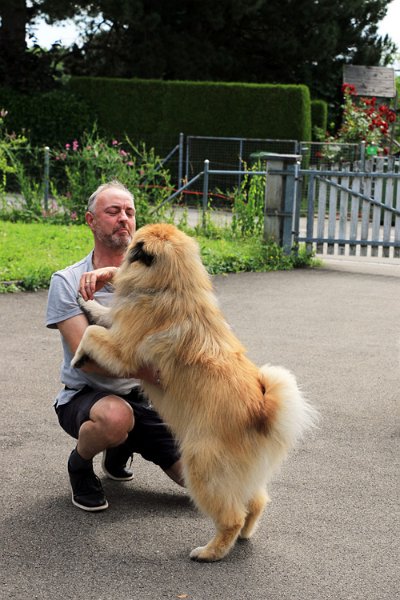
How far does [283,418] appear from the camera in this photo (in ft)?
12.1

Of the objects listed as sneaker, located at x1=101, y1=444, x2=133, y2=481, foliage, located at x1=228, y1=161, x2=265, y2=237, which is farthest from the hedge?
sneaker, located at x1=101, y1=444, x2=133, y2=481

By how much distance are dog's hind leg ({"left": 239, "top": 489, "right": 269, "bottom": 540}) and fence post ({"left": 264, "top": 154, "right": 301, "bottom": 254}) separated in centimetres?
928

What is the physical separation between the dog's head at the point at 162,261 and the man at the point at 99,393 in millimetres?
523

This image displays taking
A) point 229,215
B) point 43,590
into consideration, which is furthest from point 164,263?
point 229,215

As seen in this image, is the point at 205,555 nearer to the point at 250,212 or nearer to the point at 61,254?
the point at 61,254

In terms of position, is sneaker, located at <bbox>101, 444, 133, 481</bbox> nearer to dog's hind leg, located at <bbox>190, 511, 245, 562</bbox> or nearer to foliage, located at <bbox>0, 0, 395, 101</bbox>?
dog's hind leg, located at <bbox>190, 511, 245, 562</bbox>

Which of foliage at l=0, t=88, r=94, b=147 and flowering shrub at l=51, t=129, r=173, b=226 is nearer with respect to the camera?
flowering shrub at l=51, t=129, r=173, b=226

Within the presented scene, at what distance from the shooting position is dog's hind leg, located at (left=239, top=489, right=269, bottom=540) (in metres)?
4.04

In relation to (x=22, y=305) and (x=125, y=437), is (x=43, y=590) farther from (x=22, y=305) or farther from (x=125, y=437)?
(x=22, y=305)

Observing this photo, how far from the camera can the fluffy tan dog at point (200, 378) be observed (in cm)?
370

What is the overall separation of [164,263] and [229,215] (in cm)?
1246

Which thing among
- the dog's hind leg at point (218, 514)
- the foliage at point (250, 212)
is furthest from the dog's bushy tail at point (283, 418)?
the foliage at point (250, 212)

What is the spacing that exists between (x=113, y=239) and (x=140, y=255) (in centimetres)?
67

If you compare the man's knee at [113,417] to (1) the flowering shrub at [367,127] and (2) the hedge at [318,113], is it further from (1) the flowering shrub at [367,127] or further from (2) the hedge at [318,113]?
(2) the hedge at [318,113]
